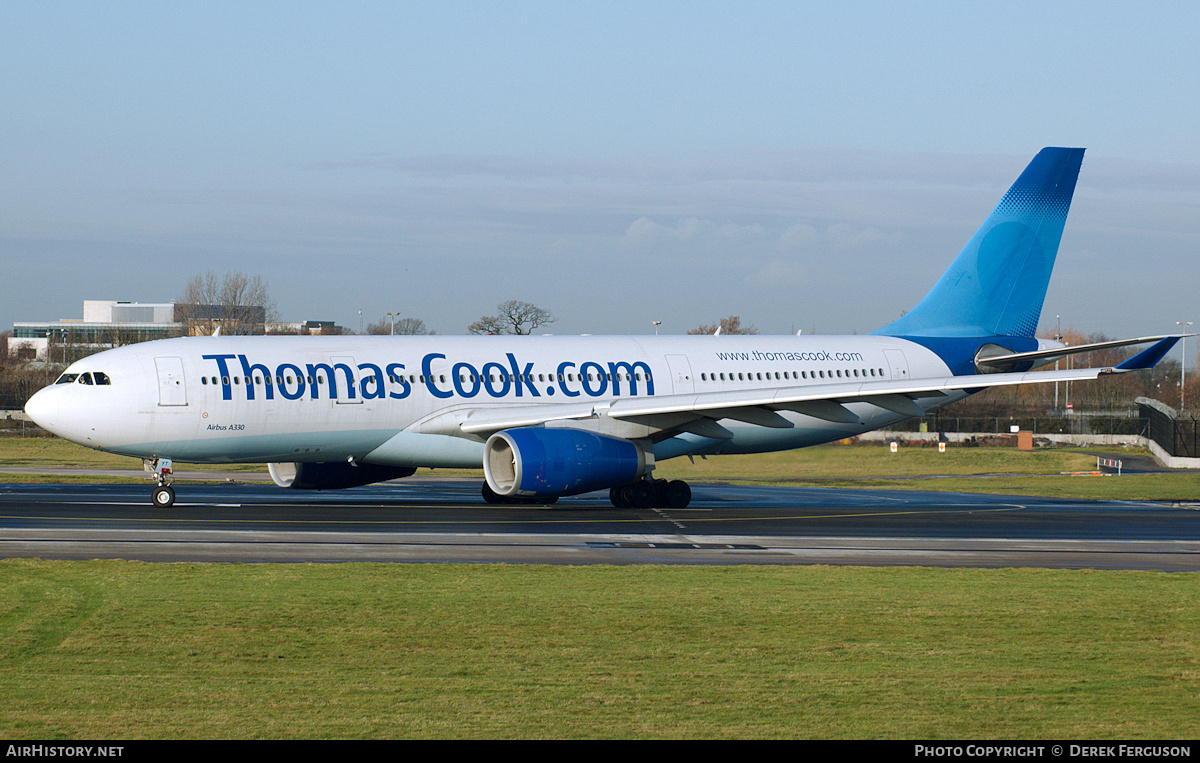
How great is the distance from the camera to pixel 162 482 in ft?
94.0

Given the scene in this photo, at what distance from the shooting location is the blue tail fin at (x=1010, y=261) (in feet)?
127

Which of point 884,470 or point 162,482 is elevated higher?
point 162,482

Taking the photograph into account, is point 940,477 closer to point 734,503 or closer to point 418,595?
point 734,503

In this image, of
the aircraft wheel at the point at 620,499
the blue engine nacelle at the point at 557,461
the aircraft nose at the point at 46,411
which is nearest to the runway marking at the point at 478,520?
the blue engine nacelle at the point at 557,461

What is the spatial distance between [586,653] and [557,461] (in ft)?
50.8

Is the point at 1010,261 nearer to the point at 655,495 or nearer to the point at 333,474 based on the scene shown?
the point at 655,495

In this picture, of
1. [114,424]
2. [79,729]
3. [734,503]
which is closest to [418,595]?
[79,729]

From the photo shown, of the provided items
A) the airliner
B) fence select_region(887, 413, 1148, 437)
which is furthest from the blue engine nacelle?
fence select_region(887, 413, 1148, 437)

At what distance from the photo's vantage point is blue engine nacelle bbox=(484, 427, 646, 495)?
27.0 meters

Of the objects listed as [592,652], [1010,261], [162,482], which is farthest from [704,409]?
[592,652]

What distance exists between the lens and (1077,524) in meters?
26.2

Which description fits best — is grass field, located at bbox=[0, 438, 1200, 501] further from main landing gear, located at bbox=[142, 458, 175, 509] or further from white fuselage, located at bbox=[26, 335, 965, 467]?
main landing gear, located at bbox=[142, 458, 175, 509]

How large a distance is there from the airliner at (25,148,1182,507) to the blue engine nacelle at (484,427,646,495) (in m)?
0.04

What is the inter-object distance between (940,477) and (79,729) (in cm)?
4181
